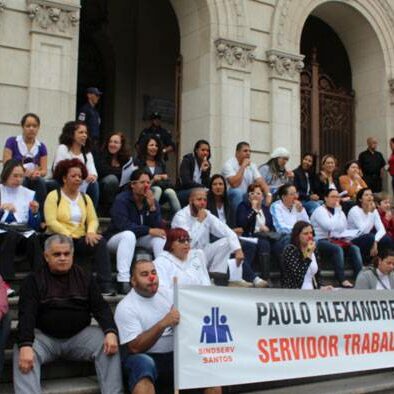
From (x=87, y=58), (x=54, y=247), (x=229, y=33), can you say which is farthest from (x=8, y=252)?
(x=87, y=58)

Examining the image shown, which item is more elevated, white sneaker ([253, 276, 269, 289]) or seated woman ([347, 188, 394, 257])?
seated woman ([347, 188, 394, 257])

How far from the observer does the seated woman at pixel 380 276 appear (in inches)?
295

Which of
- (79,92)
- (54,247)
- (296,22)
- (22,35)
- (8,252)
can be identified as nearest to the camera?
(54,247)

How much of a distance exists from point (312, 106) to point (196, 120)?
3772mm

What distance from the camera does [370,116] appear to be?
51.0ft

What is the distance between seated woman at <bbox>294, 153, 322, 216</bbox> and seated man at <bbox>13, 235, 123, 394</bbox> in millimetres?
6078

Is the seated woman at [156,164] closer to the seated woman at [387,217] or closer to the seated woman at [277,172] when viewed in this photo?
the seated woman at [277,172]

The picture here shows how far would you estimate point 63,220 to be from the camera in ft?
22.5

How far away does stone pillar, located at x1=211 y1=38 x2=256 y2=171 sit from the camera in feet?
40.2

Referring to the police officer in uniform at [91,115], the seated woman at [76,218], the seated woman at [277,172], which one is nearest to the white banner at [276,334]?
the seated woman at [76,218]

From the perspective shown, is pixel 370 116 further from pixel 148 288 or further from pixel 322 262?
pixel 148 288

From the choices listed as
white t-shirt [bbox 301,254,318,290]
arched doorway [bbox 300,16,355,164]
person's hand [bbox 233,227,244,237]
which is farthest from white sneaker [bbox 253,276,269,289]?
arched doorway [bbox 300,16,355,164]

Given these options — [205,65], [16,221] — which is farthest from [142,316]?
[205,65]

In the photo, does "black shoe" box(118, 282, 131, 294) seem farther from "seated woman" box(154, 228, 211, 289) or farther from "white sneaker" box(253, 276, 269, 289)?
"white sneaker" box(253, 276, 269, 289)
